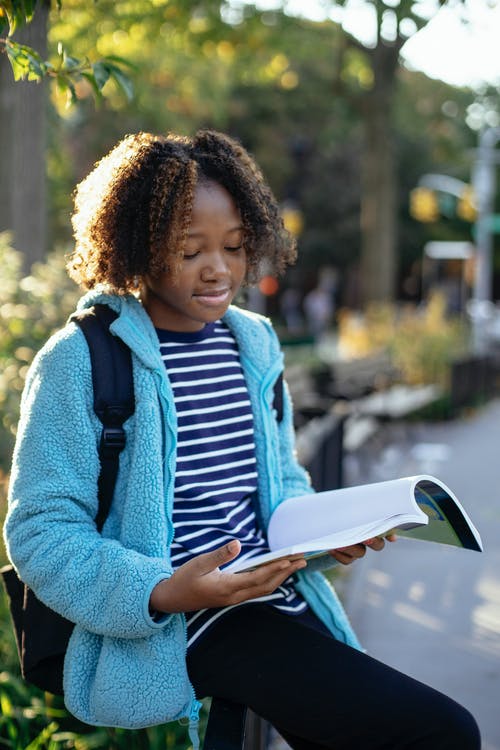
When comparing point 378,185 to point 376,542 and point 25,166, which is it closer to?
point 25,166

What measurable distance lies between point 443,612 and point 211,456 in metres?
3.06

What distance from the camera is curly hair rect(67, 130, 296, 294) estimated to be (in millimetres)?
2193

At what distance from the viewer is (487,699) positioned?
12.9ft

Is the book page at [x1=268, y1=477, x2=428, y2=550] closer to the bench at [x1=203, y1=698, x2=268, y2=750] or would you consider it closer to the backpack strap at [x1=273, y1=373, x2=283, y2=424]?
the backpack strap at [x1=273, y1=373, x2=283, y2=424]

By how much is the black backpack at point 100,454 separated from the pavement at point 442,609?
5.74 ft

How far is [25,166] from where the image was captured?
6.35 metres

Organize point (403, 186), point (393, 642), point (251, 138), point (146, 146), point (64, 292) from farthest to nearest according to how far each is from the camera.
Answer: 1. point (403, 186)
2. point (251, 138)
3. point (64, 292)
4. point (393, 642)
5. point (146, 146)

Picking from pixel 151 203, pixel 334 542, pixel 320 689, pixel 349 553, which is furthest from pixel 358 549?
pixel 151 203

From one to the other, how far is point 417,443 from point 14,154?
5517 millimetres

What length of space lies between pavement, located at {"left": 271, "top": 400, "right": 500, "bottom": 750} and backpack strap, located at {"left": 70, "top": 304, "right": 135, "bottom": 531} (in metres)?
1.94

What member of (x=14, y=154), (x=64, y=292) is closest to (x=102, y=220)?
(x=64, y=292)

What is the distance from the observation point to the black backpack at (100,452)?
2105 millimetres

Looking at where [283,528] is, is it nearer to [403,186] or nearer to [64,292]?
[64,292]

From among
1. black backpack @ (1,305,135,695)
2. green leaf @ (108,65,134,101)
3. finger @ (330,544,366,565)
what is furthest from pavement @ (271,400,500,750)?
green leaf @ (108,65,134,101)
